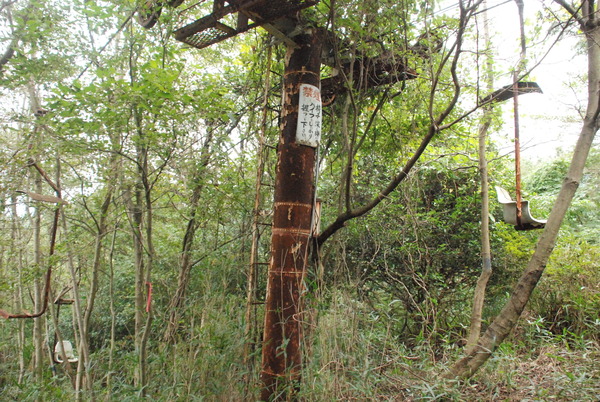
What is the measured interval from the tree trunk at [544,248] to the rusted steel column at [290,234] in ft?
4.21

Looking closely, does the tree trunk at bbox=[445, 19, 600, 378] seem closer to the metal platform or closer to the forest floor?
the forest floor

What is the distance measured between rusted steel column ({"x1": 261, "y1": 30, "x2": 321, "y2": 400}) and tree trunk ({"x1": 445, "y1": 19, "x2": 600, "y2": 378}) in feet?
4.21

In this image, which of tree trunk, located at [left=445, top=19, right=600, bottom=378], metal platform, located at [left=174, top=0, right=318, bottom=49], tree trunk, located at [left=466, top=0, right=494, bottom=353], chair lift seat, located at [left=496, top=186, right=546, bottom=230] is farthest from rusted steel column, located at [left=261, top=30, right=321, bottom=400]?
chair lift seat, located at [left=496, top=186, right=546, bottom=230]

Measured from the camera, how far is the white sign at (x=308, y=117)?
2939 mm

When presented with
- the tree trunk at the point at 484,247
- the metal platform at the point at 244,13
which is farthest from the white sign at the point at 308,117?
the tree trunk at the point at 484,247

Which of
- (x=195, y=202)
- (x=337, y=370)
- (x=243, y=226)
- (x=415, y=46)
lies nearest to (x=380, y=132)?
(x=415, y=46)

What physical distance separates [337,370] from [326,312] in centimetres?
60

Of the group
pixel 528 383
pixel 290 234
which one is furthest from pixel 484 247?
pixel 290 234

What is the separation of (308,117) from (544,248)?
7.00ft

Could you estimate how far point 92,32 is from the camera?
356cm

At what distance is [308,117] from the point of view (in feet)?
9.76

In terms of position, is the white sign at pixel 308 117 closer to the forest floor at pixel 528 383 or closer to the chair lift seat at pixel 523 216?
the forest floor at pixel 528 383

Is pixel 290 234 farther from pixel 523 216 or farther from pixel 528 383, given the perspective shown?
pixel 523 216

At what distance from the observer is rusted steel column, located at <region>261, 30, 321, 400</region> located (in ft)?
8.85
